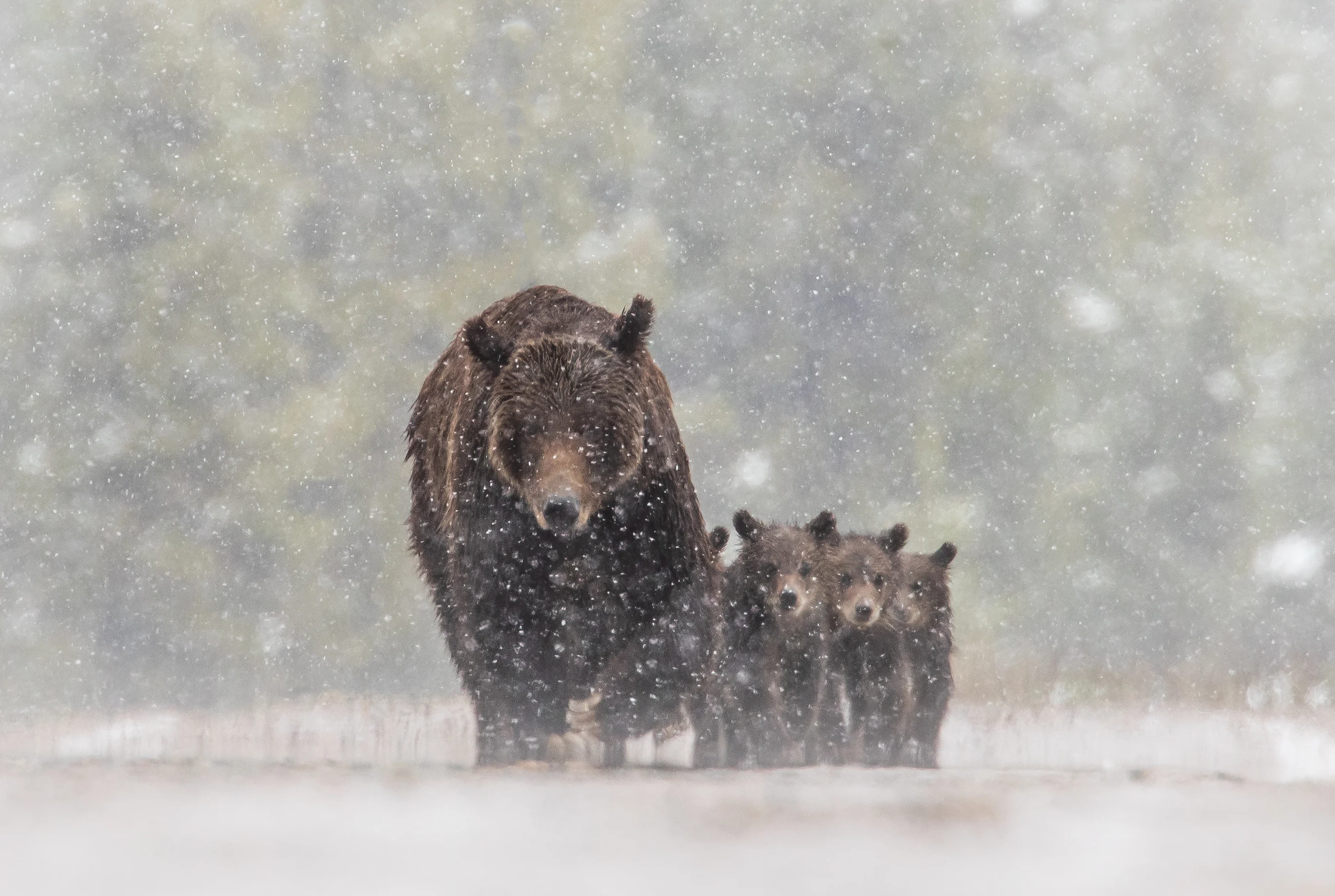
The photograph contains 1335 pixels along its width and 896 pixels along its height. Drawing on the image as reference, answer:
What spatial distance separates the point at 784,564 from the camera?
26.8 ft

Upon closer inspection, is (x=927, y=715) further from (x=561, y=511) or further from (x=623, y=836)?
(x=623, y=836)

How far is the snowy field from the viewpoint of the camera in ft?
11.3

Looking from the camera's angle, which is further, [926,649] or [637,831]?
[926,649]

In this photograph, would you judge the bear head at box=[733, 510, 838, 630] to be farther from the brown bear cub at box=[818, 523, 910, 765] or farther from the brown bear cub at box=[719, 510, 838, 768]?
the brown bear cub at box=[818, 523, 910, 765]

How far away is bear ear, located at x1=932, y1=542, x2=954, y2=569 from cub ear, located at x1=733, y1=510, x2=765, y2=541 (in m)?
1.01

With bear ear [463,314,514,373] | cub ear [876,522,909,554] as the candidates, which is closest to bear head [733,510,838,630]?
cub ear [876,522,909,554]

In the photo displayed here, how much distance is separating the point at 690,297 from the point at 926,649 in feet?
42.1

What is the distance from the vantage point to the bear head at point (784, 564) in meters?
7.94

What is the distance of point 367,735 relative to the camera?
433 inches

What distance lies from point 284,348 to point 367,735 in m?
9.64

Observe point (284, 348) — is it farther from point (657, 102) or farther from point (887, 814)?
point (887, 814)

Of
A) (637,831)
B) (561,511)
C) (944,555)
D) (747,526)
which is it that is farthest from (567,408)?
(944,555)

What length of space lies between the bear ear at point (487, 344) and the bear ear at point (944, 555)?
11.1 ft

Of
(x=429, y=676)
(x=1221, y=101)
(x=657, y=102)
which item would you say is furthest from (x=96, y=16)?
(x=1221, y=101)
